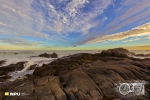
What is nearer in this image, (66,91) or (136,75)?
(66,91)

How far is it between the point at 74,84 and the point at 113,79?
4.15 metres

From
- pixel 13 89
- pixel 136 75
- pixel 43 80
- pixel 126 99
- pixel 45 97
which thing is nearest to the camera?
pixel 45 97

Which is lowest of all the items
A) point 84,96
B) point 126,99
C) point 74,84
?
point 126,99

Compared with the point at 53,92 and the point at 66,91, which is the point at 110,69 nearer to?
the point at 66,91

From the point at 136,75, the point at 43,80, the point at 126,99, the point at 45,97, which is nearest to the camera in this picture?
the point at 45,97

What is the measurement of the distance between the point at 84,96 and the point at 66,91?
5.04 ft

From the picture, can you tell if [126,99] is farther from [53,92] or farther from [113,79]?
[53,92]

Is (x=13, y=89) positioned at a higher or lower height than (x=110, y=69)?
lower

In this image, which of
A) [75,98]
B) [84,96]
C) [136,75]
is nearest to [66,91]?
[75,98]

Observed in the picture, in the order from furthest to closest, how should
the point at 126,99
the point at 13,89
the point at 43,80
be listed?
the point at 43,80 < the point at 13,89 < the point at 126,99

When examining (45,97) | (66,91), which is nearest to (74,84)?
(66,91)

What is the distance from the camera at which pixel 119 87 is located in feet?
29.2

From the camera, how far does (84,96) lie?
7.59 meters

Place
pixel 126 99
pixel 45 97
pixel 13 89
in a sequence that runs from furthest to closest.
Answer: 1. pixel 13 89
2. pixel 126 99
3. pixel 45 97
